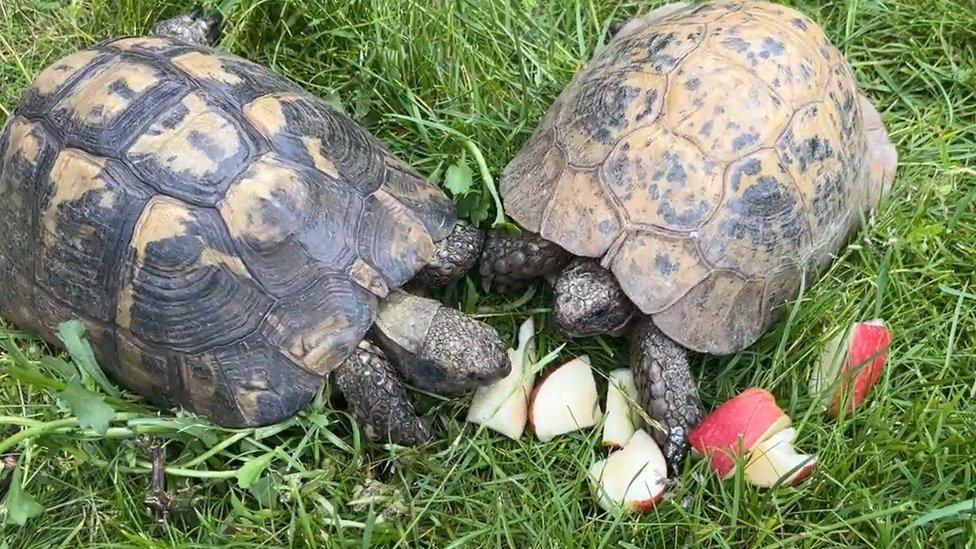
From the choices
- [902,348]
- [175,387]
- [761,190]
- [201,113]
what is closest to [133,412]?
[175,387]

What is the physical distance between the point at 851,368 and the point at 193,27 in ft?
9.67

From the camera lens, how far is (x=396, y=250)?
10.2 feet

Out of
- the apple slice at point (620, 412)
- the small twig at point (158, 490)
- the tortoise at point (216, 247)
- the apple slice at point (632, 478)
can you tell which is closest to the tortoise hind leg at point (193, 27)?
the tortoise at point (216, 247)

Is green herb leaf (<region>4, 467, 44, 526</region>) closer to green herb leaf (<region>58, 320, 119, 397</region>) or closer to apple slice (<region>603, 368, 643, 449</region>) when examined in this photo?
green herb leaf (<region>58, 320, 119, 397</region>)

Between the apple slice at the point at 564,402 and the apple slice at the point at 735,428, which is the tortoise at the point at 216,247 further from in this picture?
the apple slice at the point at 735,428

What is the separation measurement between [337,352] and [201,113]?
0.91 m

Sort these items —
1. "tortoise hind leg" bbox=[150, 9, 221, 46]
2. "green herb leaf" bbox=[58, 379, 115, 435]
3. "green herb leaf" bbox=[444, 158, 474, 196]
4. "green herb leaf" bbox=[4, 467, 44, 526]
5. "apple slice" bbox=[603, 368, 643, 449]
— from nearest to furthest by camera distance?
"green herb leaf" bbox=[58, 379, 115, 435] < "green herb leaf" bbox=[4, 467, 44, 526] < "apple slice" bbox=[603, 368, 643, 449] < "green herb leaf" bbox=[444, 158, 474, 196] < "tortoise hind leg" bbox=[150, 9, 221, 46]

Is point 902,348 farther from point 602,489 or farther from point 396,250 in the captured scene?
point 396,250

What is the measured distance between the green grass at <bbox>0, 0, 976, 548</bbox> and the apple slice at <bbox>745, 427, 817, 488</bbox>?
0.05 m

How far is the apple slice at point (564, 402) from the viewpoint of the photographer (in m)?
3.16

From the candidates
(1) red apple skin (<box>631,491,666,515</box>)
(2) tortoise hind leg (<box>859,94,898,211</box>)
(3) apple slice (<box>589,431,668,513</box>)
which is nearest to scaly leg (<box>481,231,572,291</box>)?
(3) apple slice (<box>589,431,668,513</box>)

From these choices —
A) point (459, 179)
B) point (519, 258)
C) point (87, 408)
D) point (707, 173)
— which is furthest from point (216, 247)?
point (707, 173)

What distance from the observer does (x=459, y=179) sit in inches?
132

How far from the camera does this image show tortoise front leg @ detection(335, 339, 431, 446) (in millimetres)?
3014
